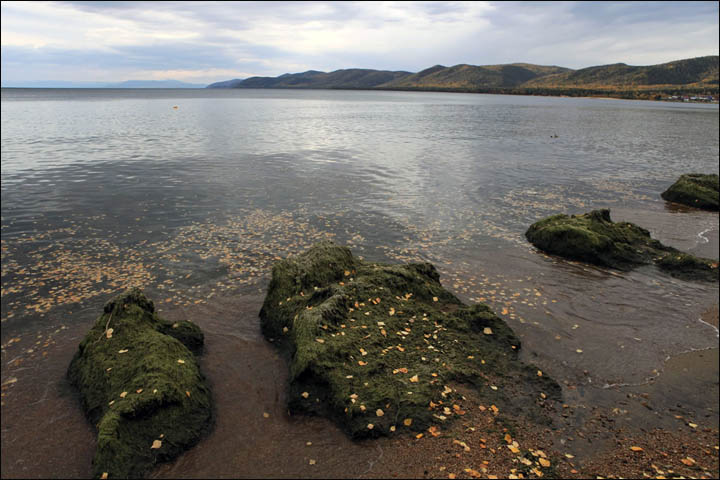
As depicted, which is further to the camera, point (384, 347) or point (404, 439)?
point (384, 347)

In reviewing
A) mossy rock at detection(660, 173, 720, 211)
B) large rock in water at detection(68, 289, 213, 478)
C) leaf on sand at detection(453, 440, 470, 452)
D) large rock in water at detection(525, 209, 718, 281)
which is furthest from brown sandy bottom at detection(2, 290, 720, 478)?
mossy rock at detection(660, 173, 720, 211)

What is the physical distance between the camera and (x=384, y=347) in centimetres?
968

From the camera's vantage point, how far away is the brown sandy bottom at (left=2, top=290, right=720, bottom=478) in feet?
23.7

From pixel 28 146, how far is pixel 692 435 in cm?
5571

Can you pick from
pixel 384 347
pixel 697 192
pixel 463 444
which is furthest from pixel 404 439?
pixel 697 192

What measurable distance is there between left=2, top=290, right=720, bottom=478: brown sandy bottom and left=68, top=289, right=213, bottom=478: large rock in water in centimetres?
37

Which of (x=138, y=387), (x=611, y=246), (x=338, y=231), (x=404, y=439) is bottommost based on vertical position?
(x=404, y=439)

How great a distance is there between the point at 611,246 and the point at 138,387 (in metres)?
17.0

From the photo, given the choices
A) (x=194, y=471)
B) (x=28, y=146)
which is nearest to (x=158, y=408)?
(x=194, y=471)

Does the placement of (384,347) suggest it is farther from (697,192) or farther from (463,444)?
(697,192)

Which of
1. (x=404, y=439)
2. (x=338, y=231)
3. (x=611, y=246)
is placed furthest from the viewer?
(x=338, y=231)

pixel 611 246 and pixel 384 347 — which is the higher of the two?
pixel 611 246

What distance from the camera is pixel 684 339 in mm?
11289

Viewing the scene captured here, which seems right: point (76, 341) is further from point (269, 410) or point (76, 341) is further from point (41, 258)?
point (41, 258)
